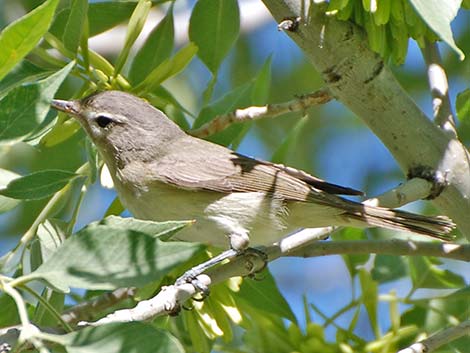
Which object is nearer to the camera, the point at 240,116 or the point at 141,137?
the point at 240,116

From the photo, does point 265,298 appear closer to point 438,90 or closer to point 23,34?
point 438,90

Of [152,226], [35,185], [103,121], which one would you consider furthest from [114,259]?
[103,121]

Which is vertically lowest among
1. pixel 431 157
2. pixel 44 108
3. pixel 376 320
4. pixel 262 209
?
pixel 376 320

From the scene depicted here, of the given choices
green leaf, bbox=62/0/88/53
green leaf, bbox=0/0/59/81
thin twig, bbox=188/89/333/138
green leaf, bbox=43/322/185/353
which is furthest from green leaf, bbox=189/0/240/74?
green leaf, bbox=43/322/185/353

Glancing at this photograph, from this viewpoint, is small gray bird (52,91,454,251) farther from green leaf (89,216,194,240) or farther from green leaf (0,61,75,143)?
green leaf (89,216,194,240)

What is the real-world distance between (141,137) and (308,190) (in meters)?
0.80

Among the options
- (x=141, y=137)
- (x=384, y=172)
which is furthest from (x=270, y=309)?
(x=384, y=172)

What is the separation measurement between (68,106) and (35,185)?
30.5 inches

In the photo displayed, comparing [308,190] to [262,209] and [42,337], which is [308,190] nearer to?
[262,209]

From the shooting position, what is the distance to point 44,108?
2.36 meters

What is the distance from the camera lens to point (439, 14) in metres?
2.29

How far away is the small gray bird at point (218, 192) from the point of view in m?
3.67

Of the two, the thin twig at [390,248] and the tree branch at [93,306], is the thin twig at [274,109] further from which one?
the tree branch at [93,306]

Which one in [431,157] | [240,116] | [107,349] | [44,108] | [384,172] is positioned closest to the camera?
[107,349]
